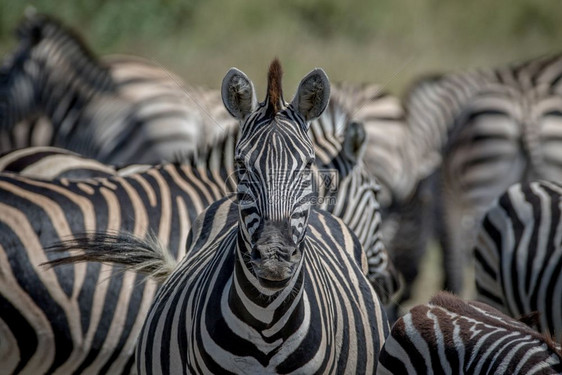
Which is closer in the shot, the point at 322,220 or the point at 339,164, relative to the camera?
the point at 322,220

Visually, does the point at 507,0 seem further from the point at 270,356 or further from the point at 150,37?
the point at 270,356

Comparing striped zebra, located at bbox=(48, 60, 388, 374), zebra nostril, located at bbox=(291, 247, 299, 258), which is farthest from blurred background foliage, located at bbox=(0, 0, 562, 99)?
zebra nostril, located at bbox=(291, 247, 299, 258)

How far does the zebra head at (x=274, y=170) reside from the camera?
374 centimetres

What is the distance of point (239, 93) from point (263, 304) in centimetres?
96

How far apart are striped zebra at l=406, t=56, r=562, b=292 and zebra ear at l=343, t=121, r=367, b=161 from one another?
341 cm

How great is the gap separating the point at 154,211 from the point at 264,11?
15754 millimetres

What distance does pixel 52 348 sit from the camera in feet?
17.7

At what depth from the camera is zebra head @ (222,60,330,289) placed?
374 cm

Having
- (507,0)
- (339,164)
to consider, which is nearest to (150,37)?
(507,0)

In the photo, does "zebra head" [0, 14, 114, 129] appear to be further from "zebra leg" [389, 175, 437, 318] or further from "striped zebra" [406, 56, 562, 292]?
"striped zebra" [406, 56, 562, 292]

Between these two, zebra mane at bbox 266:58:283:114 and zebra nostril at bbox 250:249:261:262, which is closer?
zebra nostril at bbox 250:249:261:262

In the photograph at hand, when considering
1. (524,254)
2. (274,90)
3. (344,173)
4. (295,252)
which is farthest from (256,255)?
(524,254)

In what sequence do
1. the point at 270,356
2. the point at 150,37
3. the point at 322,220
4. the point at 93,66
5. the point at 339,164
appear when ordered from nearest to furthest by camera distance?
1. the point at 270,356
2. the point at 322,220
3. the point at 339,164
4. the point at 93,66
5. the point at 150,37

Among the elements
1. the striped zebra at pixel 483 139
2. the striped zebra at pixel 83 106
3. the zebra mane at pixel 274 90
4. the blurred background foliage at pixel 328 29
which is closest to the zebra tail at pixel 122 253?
the zebra mane at pixel 274 90
